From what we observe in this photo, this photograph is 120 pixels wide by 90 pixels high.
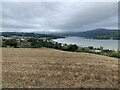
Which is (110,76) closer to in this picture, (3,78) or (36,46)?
(3,78)

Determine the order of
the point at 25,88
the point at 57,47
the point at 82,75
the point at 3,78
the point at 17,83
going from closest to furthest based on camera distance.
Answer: the point at 25,88, the point at 17,83, the point at 3,78, the point at 82,75, the point at 57,47

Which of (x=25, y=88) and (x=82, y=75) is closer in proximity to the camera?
(x=25, y=88)

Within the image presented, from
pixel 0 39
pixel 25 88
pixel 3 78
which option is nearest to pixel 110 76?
pixel 25 88

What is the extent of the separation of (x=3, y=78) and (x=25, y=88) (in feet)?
2.71

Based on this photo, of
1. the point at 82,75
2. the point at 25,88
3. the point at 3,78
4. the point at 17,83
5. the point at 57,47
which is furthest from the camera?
the point at 57,47

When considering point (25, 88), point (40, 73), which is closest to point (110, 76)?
point (40, 73)

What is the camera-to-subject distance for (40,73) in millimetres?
4582

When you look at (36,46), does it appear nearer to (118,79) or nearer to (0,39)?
(0,39)

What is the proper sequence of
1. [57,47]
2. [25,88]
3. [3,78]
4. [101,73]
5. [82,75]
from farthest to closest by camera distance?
[57,47]
[101,73]
[82,75]
[3,78]
[25,88]

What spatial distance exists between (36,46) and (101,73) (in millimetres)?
9319

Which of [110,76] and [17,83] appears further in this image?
[110,76]

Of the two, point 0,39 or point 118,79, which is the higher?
point 0,39

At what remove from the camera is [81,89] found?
3.46 m

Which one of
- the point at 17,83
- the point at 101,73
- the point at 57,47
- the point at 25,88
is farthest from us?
the point at 57,47
